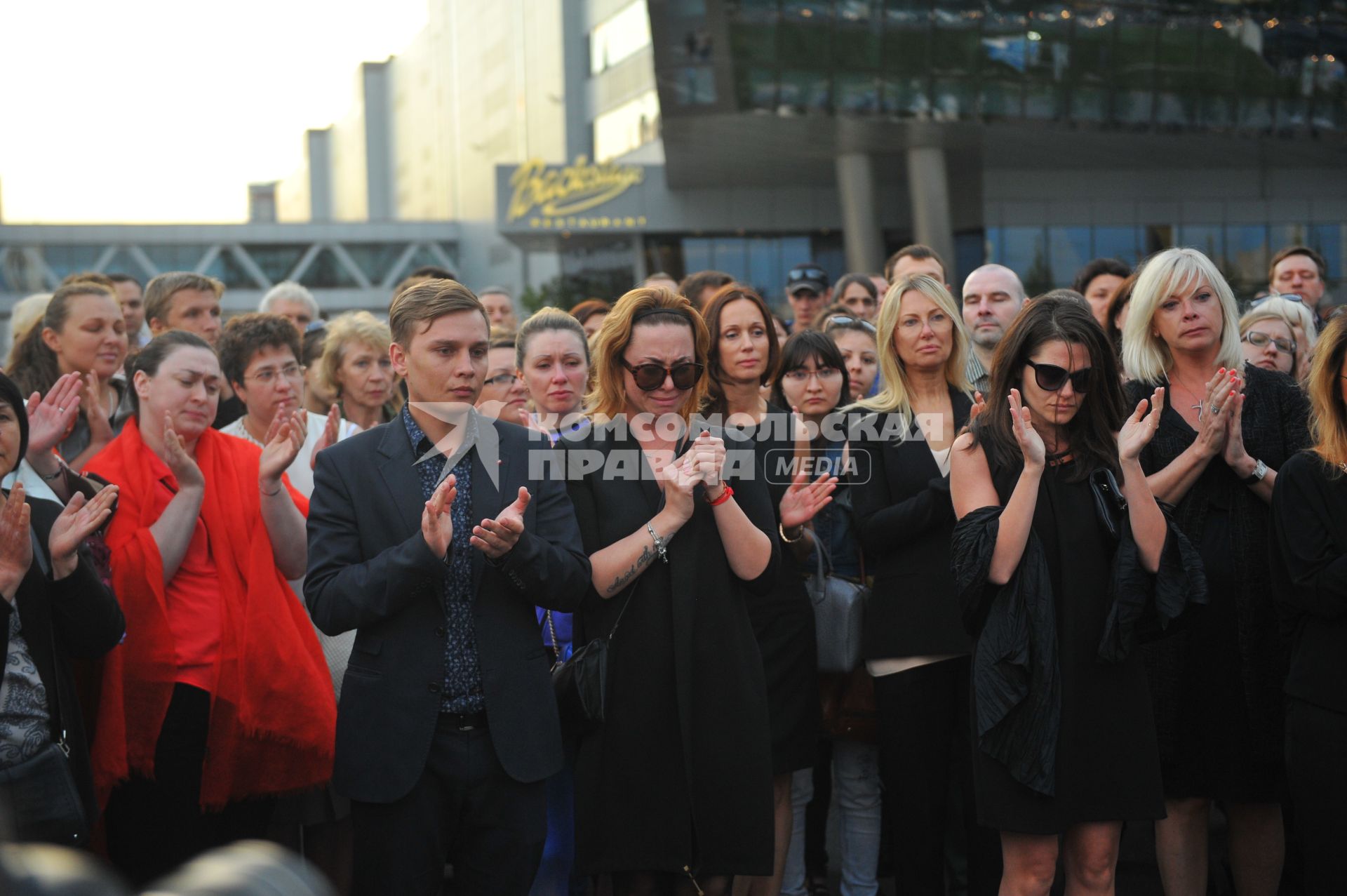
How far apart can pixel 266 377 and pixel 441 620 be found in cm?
220

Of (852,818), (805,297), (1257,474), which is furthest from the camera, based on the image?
Answer: (805,297)

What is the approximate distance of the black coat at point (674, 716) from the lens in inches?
140

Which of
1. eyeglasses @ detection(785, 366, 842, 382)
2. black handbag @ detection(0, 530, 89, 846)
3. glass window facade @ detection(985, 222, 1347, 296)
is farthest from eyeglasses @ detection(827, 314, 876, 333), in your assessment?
glass window facade @ detection(985, 222, 1347, 296)

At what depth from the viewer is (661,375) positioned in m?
3.74

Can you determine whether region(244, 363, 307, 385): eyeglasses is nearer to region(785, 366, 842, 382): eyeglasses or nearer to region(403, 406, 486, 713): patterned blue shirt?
region(403, 406, 486, 713): patterned blue shirt

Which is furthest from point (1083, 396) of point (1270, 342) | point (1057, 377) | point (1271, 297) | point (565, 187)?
point (565, 187)

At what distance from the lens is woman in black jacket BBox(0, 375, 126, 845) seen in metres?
3.35

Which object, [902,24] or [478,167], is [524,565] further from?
[478,167]

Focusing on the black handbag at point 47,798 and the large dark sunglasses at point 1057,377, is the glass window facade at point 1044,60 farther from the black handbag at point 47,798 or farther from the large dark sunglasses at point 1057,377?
the black handbag at point 47,798

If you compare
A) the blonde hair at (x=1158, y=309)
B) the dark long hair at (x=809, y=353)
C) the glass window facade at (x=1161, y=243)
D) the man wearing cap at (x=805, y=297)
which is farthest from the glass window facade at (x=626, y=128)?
the blonde hair at (x=1158, y=309)

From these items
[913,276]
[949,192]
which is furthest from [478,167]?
[913,276]

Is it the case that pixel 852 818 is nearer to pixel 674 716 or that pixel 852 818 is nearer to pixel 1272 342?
pixel 674 716

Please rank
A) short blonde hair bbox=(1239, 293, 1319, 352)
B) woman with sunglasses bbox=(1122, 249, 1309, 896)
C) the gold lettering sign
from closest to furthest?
woman with sunglasses bbox=(1122, 249, 1309, 896)
short blonde hair bbox=(1239, 293, 1319, 352)
the gold lettering sign

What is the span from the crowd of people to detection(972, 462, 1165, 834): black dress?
0.01m
